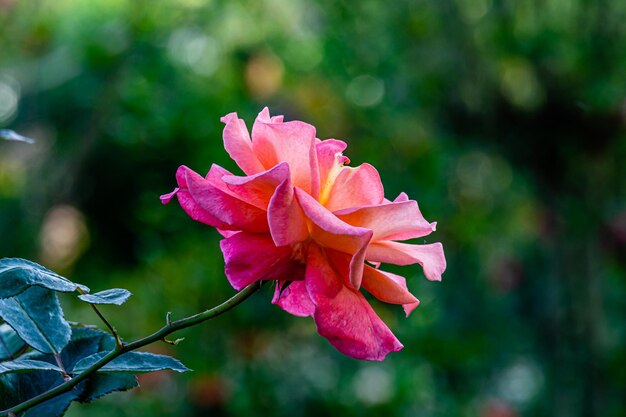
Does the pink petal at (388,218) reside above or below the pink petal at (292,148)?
below

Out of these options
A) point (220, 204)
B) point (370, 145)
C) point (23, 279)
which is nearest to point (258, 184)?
point (220, 204)

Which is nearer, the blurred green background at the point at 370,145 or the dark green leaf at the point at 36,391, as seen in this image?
the dark green leaf at the point at 36,391

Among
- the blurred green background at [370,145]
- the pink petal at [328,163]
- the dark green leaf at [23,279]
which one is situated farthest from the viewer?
the blurred green background at [370,145]

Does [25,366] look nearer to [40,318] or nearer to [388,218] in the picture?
[40,318]

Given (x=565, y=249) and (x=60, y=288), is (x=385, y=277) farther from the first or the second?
(x=565, y=249)

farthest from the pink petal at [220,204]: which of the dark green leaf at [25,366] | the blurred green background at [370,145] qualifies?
the blurred green background at [370,145]

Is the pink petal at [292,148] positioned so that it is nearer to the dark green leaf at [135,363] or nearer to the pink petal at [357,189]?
the pink petal at [357,189]

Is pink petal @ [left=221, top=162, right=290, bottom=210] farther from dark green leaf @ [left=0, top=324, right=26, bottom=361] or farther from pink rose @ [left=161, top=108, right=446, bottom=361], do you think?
dark green leaf @ [left=0, top=324, right=26, bottom=361]
